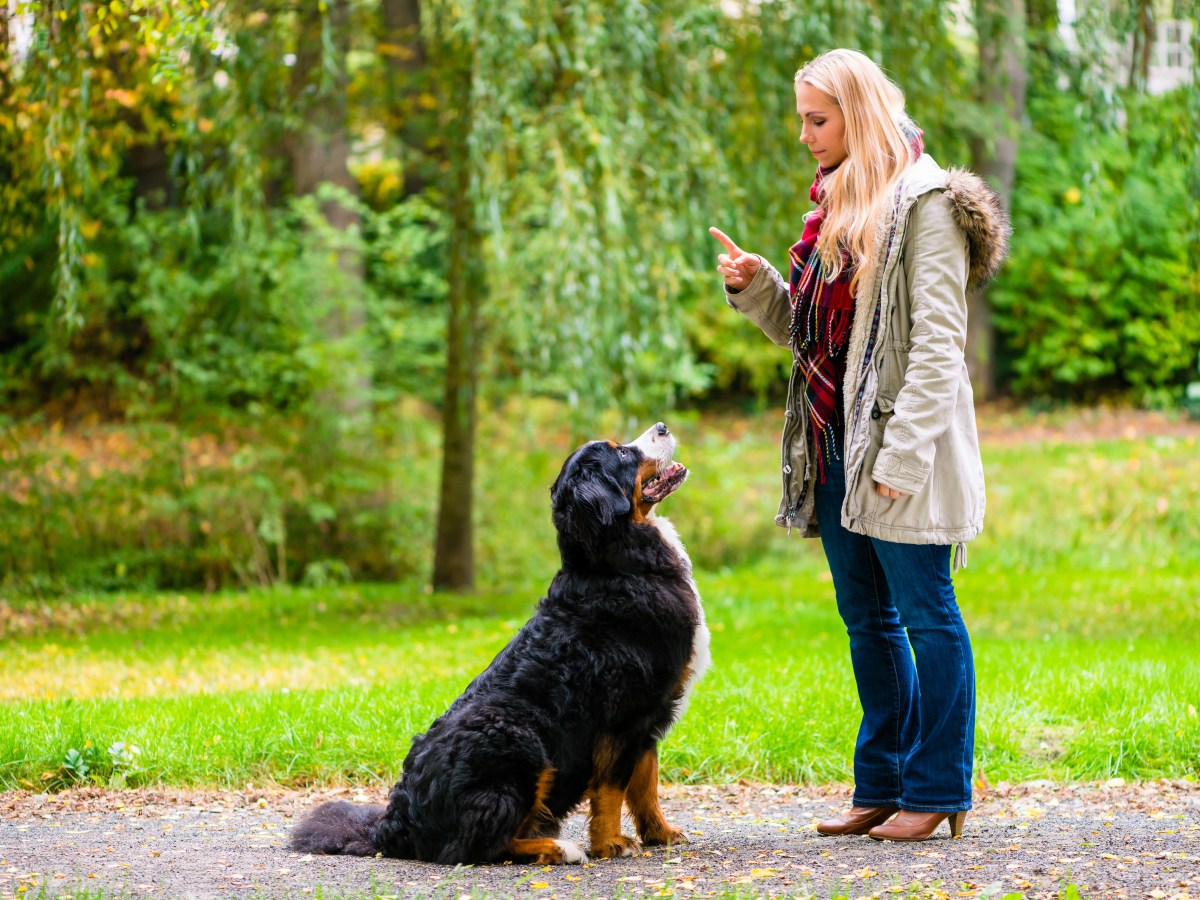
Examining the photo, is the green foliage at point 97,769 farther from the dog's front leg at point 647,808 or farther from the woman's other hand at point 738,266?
the woman's other hand at point 738,266

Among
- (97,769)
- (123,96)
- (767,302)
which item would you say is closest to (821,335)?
(767,302)

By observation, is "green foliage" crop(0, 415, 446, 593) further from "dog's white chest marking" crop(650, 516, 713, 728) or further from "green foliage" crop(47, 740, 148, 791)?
"dog's white chest marking" crop(650, 516, 713, 728)

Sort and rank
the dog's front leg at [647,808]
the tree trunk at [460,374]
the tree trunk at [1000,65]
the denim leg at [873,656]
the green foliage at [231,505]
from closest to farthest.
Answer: the denim leg at [873,656]
the dog's front leg at [647,808]
the tree trunk at [1000,65]
the tree trunk at [460,374]
the green foliage at [231,505]

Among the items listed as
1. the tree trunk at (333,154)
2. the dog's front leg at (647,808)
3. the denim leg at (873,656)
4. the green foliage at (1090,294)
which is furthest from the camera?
the green foliage at (1090,294)

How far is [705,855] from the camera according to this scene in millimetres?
3693

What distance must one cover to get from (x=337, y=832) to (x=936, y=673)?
185 cm

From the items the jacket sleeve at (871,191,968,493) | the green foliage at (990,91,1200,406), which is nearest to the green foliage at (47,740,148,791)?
the jacket sleeve at (871,191,968,493)

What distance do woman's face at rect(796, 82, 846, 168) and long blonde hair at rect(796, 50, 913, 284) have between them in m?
0.02

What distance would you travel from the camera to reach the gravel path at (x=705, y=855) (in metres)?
3.27

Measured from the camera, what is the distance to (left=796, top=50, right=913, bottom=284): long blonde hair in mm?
3482

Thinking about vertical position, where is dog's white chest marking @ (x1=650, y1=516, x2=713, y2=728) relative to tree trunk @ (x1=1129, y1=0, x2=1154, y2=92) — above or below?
below

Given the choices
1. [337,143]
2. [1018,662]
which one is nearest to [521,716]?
[1018,662]

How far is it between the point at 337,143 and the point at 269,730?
905 cm

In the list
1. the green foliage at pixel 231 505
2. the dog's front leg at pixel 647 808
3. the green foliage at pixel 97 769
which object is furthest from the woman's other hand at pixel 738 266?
the green foliage at pixel 231 505
